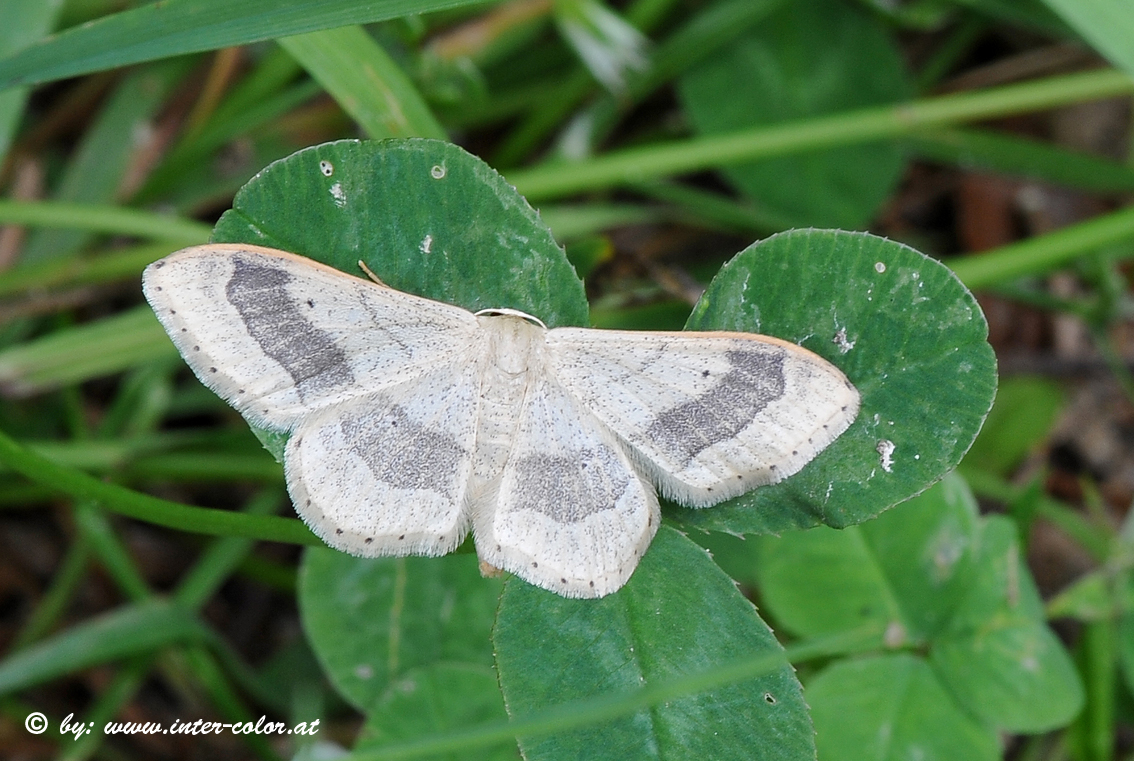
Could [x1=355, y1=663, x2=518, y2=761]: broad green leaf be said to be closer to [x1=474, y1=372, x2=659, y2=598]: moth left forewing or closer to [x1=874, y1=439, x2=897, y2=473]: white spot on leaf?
[x1=474, y1=372, x2=659, y2=598]: moth left forewing

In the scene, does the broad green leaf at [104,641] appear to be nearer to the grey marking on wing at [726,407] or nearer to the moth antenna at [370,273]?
the moth antenna at [370,273]

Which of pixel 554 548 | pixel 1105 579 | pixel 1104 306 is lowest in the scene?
pixel 1105 579

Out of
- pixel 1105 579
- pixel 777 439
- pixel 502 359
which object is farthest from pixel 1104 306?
pixel 502 359

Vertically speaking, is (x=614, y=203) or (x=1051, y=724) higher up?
(x=614, y=203)

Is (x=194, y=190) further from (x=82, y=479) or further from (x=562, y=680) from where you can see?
(x=562, y=680)

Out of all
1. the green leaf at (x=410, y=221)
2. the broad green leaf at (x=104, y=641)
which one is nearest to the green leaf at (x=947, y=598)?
the green leaf at (x=410, y=221)

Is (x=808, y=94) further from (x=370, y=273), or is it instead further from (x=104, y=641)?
(x=104, y=641)
